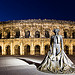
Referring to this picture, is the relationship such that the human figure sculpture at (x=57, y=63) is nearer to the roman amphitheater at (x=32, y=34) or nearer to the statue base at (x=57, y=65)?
the statue base at (x=57, y=65)

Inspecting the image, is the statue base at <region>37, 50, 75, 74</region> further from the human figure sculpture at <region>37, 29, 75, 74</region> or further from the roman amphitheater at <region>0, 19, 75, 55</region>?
the roman amphitheater at <region>0, 19, 75, 55</region>

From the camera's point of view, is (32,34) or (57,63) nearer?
(57,63)

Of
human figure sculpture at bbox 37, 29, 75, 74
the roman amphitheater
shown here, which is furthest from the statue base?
the roman amphitheater

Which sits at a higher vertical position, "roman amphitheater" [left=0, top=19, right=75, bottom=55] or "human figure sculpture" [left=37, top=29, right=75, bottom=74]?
"roman amphitheater" [left=0, top=19, right=75, bottom=55]

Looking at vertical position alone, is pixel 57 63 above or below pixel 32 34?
below

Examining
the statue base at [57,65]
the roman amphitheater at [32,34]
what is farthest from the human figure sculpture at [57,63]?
the roman amphitheater at [32,34]

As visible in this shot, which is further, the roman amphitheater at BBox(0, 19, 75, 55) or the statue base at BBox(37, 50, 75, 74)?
the roman amphitheater at BBox(0, 19, 75, 55)

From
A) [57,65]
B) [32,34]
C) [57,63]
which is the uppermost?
[32,34]

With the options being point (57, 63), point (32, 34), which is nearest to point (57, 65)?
point (57, 63)

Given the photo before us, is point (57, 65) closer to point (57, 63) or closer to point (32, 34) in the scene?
point (57, 63)

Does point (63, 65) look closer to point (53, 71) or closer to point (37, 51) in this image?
point (53, 71)

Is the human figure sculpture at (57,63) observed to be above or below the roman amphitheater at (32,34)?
below

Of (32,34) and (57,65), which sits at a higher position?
(32,34)

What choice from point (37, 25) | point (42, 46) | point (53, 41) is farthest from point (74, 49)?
point (53, 41)
